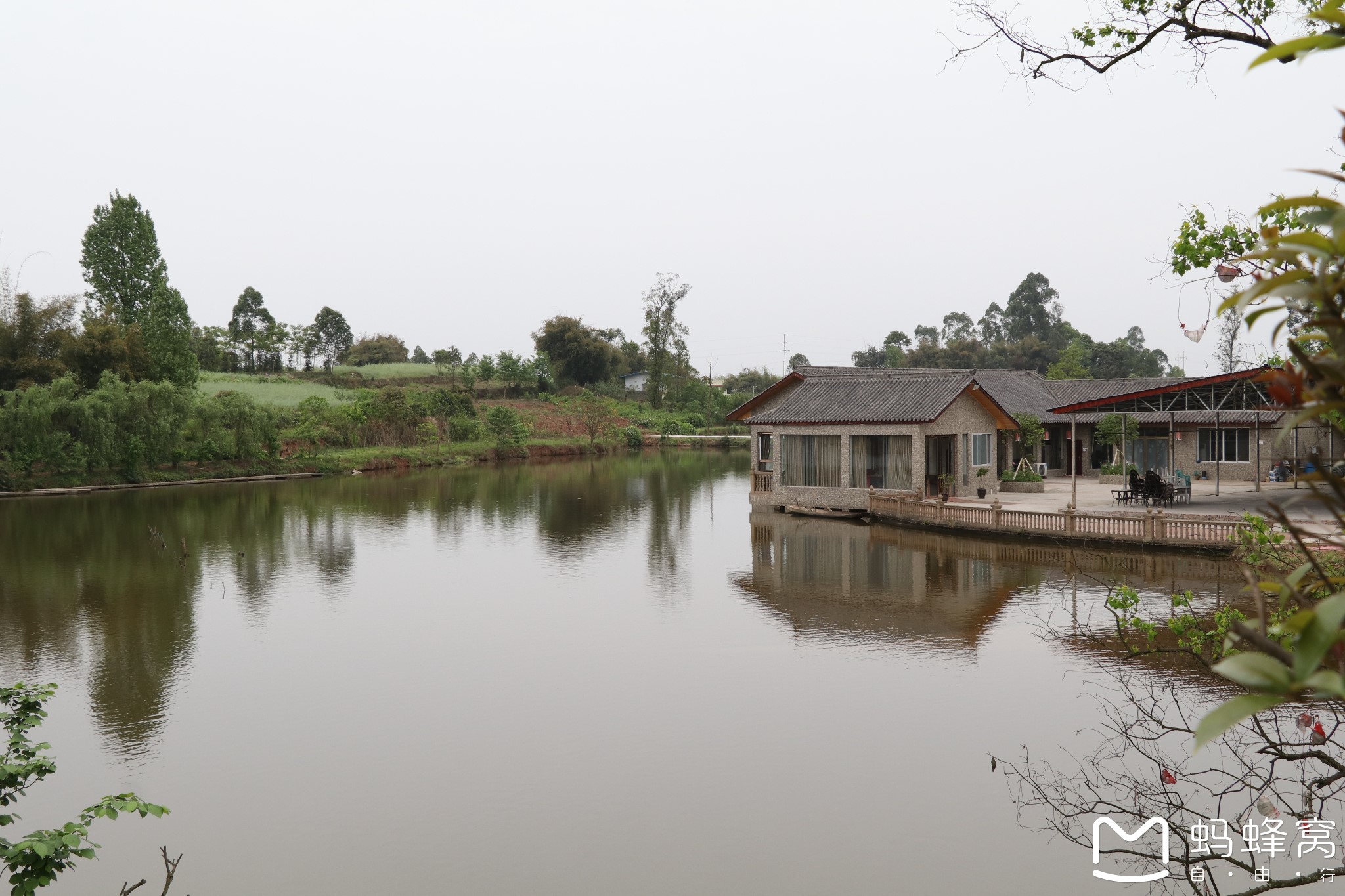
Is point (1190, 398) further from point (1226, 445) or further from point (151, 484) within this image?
point (151, 484)

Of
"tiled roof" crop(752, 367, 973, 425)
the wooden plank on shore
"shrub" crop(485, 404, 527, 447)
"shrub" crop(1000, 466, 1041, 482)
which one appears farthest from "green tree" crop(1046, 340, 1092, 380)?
the wooden plank on shore

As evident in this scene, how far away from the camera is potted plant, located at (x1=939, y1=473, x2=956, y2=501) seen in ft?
87.6

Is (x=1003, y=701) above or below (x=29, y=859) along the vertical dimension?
below

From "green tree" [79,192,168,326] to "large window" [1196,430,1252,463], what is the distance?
48522 millimetres

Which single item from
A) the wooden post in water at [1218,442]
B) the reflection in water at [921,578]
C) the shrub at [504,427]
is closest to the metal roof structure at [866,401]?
the reflection in water at [921,578]

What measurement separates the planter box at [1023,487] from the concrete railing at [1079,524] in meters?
5.41

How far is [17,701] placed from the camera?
5961mm

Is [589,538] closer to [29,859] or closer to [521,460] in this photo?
[29,859]

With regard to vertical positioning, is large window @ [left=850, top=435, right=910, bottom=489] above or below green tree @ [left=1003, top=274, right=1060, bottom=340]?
below

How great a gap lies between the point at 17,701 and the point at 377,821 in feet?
11.0

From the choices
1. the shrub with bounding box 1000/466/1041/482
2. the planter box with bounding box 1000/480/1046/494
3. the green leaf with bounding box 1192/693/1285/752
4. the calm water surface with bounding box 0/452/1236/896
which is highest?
the green leaf with bounding box 1192/693/1285/752

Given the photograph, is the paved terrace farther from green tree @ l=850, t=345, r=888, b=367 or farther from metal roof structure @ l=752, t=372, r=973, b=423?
green tree @ l=850, t=345, r=888, b=367

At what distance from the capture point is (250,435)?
145ft

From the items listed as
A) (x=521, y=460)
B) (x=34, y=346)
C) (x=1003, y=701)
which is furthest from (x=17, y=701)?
(x=521, y=460)
